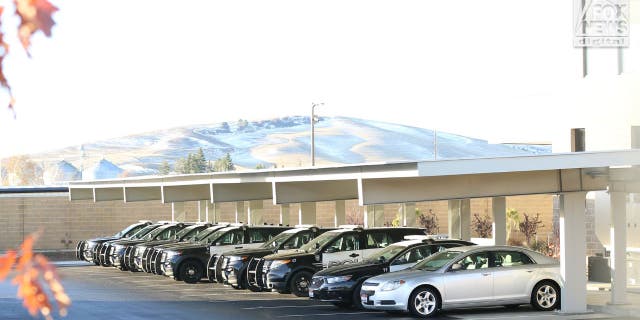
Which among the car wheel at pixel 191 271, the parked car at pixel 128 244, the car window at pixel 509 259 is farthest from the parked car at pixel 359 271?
the parked car at pixel 128 244

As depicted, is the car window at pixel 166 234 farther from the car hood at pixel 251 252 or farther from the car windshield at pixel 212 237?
the car hood at pixel 251 252

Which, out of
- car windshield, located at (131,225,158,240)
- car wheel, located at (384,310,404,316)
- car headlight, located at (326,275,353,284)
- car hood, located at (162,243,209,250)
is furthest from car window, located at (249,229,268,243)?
car wheel, located at (384,310,404,316)

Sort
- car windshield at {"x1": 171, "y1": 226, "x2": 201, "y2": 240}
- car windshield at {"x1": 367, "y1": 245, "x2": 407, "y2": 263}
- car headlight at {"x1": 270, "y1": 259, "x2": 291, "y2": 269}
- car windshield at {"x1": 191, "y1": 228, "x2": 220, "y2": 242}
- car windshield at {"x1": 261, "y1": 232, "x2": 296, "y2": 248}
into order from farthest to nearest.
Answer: car windshield at {"x1": 171, "y1": 226, "x2": 201, "y2": 240}
car windshield at {"x1": 191, "y1": 228, "x2": 220, "y2": 242}
car windshield at {"x1": 261, "y1": 232, "x2": 296, "y2": 248}
car headlight at {"x1": 270, "y1": 259, "x2": 291, "y2": 269}
car windshield at {"x1": 367, "y1": 245, "x2": 407, "y2": 263}

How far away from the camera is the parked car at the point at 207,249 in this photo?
30.5 m

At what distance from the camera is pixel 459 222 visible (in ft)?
93.2

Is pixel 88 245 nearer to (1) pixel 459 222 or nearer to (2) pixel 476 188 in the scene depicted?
(1) pixel 459 222

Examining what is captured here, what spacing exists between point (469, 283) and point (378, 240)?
5.22m

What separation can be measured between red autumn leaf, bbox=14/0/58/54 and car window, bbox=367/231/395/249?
22.6 metres

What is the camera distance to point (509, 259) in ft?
66.5

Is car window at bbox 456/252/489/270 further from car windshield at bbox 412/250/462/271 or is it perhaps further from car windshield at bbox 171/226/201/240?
car windshield at bbox 171/226/201/240

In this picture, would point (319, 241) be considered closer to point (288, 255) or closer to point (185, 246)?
point (288, 255)

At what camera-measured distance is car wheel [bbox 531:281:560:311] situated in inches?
803

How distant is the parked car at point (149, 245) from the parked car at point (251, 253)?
5582mm

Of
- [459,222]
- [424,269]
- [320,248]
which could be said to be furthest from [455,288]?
[459,222]
